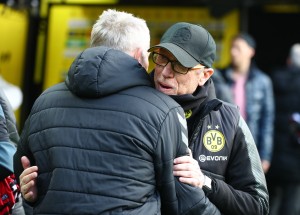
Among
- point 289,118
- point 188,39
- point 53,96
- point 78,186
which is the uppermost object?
point 188,39

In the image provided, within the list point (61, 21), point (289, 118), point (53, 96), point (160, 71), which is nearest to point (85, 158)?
point (53, 96)

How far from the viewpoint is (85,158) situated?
10.0 ft

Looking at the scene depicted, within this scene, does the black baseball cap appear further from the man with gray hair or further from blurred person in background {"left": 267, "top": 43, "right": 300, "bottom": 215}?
blurred person in background {"left": 267, "top": 43, "right": 300, "bottom": 215}

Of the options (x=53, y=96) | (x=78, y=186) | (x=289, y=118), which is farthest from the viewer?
(x=289, y=118)

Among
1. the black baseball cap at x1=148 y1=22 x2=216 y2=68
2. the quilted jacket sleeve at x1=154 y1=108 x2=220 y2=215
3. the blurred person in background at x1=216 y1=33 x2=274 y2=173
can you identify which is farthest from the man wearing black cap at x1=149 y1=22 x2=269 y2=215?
the blurred person in background at x1=216 y1=33 x2=274 y2=173

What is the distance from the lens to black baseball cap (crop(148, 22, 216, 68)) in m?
3.35

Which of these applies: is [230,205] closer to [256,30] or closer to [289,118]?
[289,118]

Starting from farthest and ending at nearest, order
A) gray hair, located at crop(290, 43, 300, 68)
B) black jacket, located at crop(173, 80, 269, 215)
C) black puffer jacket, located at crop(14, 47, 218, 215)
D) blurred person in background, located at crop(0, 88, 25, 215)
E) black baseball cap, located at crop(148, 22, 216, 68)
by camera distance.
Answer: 1. gray hair, located at crop(290, 43, 300, 68)
2. blurred person in background, located at crop(0, 88, 25, 215)
3. black jacket, located at crop(173, 80, 269, 215)
4. black baseball cap, located at crop(148, 22, 216, 68)
5. black puffer jacket, located at crop(14, 47, 218, 215)

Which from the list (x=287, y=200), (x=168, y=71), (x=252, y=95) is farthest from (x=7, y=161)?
(x=287, y=200)

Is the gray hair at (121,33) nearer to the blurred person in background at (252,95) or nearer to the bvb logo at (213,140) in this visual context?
the bvb logo at (213,140)

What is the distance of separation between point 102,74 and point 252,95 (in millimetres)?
4553

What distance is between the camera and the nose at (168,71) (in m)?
3.36

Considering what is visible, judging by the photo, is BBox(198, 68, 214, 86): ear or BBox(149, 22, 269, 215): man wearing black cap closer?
BBox(149, 22, 269, 215): man wearing black cap

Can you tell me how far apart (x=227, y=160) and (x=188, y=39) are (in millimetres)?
571
